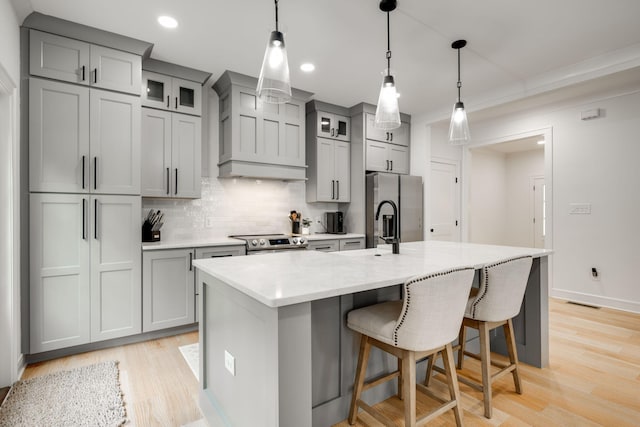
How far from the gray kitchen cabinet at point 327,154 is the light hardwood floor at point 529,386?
2428 millimetres

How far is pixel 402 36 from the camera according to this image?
2951mm

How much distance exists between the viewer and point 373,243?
15.0ft

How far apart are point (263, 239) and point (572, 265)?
12.9ft

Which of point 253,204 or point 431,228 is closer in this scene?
point 253,204

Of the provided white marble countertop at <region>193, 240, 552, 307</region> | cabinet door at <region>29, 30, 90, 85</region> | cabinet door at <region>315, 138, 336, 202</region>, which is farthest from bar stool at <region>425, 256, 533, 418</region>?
cabinet door at <region>29, 30, 90, 85</region>

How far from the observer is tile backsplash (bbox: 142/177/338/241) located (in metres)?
3.77

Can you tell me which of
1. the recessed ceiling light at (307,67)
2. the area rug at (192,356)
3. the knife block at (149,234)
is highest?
the recessed ceiling light at (307,67)

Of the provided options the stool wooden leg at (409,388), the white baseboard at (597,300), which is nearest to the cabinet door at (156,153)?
the stool wooden leg at (409,388)

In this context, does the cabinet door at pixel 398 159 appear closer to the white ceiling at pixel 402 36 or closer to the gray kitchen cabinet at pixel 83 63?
the white ceiling at pixel 402 36

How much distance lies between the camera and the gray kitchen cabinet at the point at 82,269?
8.52ft

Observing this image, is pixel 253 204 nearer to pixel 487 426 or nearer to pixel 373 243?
pixel 373 243

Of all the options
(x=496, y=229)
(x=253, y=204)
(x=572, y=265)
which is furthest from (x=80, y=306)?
(x=496, y=229)

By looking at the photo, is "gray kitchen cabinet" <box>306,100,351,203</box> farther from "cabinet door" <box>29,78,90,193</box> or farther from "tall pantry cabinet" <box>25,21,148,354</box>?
"cabinet door" <box>29,78,90,193</box>

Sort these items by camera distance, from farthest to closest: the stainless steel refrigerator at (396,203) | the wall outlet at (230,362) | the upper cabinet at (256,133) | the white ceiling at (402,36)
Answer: the stainless steel refrigerator at (396,203), the upper cabinet at (256,133), the white ceiling at (402,36), the wall outlet at (230,362)
